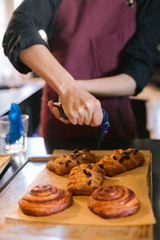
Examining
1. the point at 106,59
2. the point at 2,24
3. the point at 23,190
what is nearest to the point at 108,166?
the point at 23,190

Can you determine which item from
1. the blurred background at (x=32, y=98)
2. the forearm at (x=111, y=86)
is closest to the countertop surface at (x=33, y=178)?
the forearm at (x=111, y=86)

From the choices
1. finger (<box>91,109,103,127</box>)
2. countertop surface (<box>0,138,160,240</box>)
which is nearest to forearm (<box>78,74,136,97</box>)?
countertop surface (<box>0,138,160,240</box>)

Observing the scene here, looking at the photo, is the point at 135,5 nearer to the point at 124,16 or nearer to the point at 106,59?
the point at 124,16

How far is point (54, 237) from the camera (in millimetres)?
920

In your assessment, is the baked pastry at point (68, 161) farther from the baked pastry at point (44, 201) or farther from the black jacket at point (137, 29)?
the black jacket at point (137, 29)

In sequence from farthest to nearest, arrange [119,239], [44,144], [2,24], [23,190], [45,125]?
[2,24] → [45,125] → [44,144] → [23,190] → [119,239]

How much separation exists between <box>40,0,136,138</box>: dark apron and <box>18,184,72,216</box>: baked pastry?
92 centimetres

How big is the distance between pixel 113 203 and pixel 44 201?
0.71 feet

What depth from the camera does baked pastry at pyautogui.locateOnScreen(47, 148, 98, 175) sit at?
4.52ft

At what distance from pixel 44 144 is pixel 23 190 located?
51cm

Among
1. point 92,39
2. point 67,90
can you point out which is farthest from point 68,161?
point 92,39

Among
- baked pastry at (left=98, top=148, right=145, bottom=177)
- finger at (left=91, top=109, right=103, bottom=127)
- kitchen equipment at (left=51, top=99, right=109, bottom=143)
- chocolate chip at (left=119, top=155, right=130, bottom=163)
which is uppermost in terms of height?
finger at (left=91, top=109, right=103, bottom=127)

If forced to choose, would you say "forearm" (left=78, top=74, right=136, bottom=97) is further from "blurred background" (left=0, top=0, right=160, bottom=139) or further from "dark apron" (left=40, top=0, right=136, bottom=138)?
"blurred background" (left=0, top=0, right=160, bottom=139)

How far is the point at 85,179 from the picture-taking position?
1.22 m
